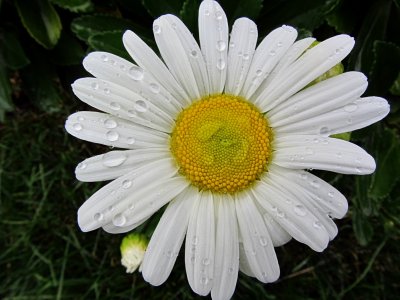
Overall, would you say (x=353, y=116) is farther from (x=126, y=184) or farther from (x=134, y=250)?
(x=134, y=250)

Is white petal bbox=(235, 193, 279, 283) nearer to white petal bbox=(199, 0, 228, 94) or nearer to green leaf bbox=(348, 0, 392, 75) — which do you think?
white petal bbox=(199, 0, 228, 94)

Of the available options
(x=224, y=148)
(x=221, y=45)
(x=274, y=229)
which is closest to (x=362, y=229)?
(x=274, y=229)

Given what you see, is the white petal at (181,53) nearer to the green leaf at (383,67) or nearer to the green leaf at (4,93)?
the green leaf at (383,67)

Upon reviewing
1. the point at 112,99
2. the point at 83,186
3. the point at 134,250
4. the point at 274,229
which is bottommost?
the point at 83,186

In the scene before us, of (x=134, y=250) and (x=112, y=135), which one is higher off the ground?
(x=112, y=135)

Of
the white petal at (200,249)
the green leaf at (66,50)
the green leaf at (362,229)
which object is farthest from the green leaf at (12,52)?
the green leaf at (362,229)

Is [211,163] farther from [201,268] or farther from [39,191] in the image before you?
[39,191]

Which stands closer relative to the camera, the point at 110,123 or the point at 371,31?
the point at 110,123
